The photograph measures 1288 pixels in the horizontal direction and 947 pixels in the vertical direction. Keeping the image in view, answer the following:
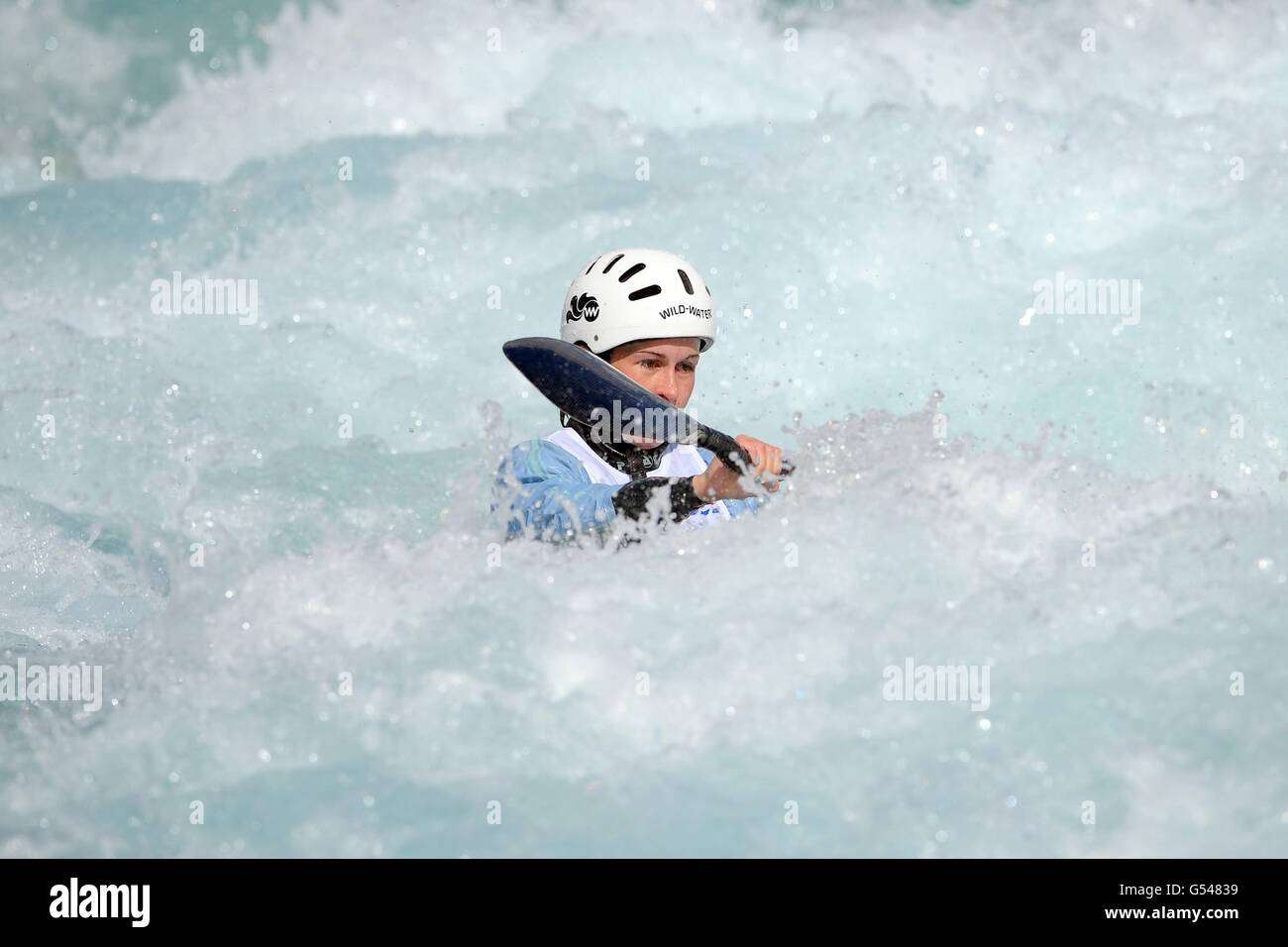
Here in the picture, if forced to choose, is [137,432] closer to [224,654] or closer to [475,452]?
[475,452]

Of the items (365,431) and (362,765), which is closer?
(362,765)

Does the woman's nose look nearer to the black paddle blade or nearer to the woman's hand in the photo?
the black paddle blade

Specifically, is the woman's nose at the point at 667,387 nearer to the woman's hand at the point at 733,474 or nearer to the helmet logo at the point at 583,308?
the helmet logo at the point at 583,308

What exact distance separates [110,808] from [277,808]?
56cm

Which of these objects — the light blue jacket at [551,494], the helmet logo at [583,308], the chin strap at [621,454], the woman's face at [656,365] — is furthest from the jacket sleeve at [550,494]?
the helmet logo at [583,308]

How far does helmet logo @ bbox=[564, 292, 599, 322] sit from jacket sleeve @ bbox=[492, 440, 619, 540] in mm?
670

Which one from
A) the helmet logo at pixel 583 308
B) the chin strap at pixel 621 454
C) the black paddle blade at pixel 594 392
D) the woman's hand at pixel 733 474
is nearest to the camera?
the woman's hand at pixel 733 474

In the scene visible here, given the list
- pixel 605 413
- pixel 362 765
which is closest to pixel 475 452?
pixel 605 413

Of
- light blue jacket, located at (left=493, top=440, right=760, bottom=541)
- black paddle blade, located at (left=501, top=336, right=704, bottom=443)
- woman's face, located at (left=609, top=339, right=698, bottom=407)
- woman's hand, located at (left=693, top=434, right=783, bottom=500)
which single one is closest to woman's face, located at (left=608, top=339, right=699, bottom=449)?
woman's face, located at (left=609, top=339, right=698, bottom=407)

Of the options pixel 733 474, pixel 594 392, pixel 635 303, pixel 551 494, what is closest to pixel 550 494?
pixel 551 494

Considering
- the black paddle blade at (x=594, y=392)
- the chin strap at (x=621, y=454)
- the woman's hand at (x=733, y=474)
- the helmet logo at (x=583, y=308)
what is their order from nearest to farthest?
the woman's hand at (x=733, y=474), the black paddle blade at (x=594, y=392), the chin strap at (x=621, y=454), the helmet logo at (x=583, y=308)

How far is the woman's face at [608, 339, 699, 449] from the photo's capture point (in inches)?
222

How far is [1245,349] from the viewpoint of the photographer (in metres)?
9.22

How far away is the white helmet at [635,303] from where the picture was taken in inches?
220
